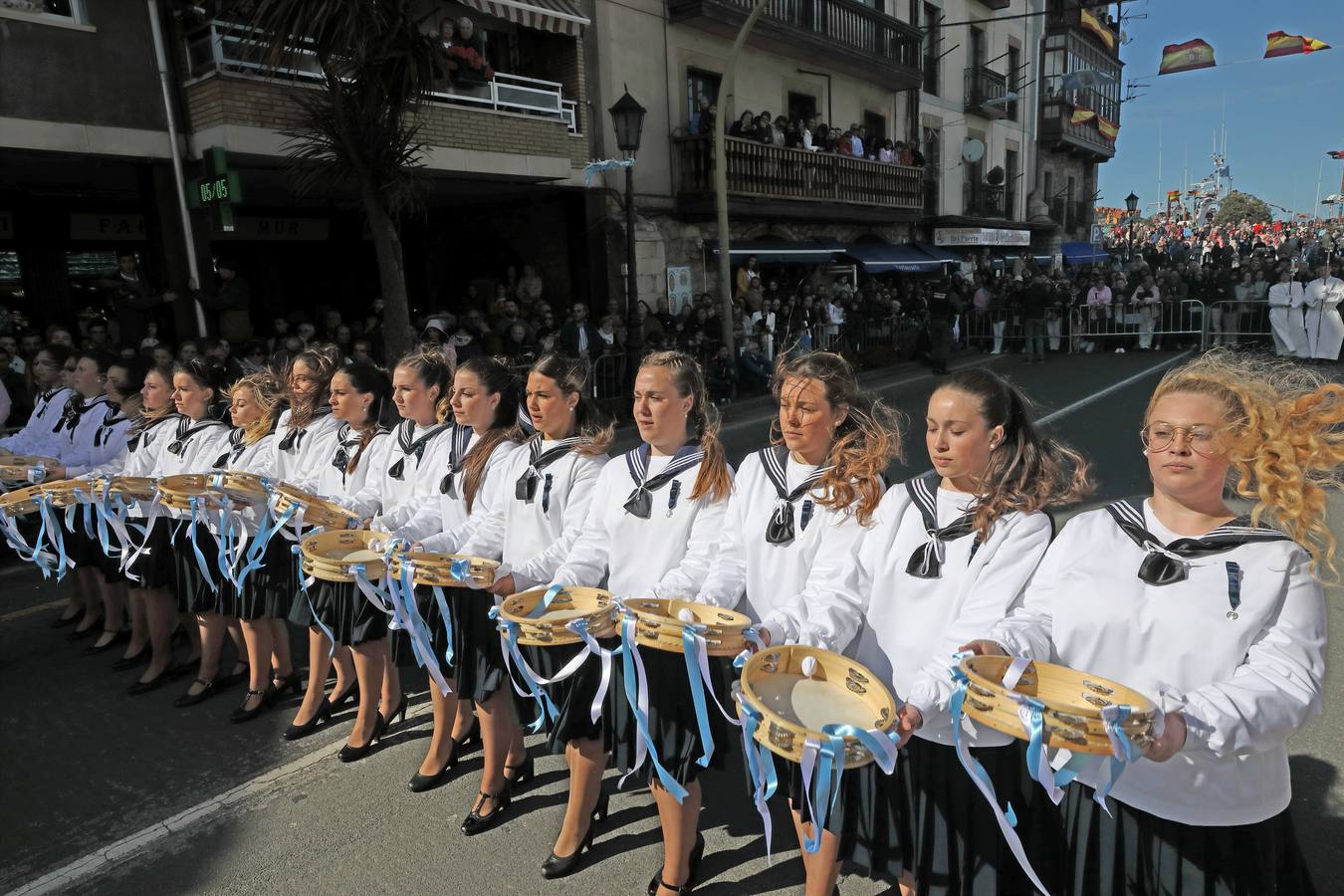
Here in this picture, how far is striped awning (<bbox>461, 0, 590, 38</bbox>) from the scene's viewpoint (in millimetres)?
12508

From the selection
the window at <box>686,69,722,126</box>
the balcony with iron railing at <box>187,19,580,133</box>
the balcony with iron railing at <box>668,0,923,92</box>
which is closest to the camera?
the balcony with iron railing at <box>187,19,580,133</box>

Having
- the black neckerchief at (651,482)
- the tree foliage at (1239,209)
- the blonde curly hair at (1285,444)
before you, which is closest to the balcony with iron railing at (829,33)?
the black neckerchief at (651,482)

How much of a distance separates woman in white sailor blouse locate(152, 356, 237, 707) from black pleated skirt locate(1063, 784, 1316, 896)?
12.6 ft

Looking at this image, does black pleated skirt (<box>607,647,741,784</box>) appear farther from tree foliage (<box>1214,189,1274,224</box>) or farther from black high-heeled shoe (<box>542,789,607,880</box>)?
tree foliage (<box>1214,189,1274,224</box>)

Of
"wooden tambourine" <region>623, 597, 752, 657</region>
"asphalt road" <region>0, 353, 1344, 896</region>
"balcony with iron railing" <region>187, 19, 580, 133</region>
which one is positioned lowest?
"asphalt road" <region>0, 353, 1344, 896</region>

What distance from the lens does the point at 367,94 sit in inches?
370

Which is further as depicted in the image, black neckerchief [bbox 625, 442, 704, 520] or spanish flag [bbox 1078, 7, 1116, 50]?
spanish flag [bbox 1078, 7, 1116, 50]

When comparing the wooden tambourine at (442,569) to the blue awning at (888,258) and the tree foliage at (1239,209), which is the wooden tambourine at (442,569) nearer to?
the blue awning at (888,258)

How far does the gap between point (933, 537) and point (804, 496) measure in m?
0.51

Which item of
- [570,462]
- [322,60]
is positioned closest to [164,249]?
[322,60]

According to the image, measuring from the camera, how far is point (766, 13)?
60.1 feet

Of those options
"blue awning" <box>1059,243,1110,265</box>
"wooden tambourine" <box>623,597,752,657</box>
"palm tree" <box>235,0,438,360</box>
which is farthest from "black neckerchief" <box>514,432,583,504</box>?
"blue awning" <box>1059,243,1110,265</box>

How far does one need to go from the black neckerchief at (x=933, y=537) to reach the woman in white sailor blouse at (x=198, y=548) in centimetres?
335

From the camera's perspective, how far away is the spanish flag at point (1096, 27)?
31342mm
